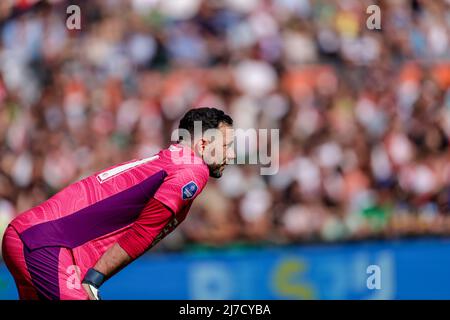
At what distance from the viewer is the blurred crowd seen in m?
9.59

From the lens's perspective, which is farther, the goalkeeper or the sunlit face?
the sunlit face

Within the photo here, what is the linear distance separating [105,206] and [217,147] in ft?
2.17

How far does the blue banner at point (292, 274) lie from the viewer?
892 centimetres

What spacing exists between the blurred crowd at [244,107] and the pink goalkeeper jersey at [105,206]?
4.42 metres

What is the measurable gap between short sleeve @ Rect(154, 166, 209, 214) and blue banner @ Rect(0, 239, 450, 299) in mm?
4305

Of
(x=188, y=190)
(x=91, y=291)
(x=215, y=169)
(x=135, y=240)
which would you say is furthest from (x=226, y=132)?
(x=91, y=291)

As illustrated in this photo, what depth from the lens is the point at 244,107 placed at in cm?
988

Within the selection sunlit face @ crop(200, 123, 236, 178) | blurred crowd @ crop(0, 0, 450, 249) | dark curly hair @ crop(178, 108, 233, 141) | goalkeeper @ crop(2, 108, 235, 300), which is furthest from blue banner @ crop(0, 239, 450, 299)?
dark curly hair @ crop(178, 108, 233, 141)

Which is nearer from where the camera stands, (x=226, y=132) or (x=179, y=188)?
(x=179, y=188)

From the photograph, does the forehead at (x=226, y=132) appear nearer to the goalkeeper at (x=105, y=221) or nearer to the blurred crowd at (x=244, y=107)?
the goalkeeper at (x=105, y=221)

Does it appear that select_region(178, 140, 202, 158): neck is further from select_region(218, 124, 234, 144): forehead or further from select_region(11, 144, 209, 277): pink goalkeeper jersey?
select_region(218, 124, 234, 144): forehead

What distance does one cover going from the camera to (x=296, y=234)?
31.3 ft

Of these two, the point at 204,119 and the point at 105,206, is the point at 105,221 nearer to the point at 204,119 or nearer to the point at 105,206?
the point at 105,206
